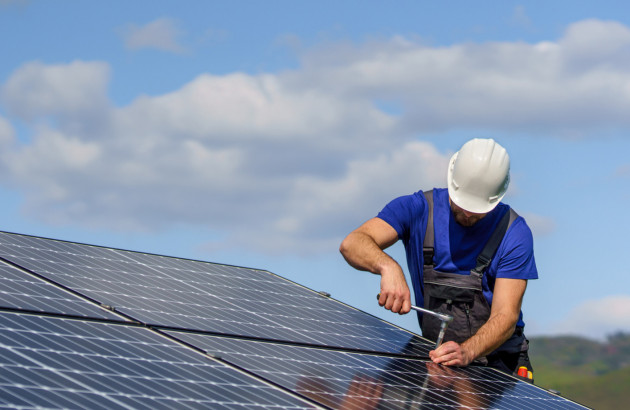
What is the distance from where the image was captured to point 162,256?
37.2ft

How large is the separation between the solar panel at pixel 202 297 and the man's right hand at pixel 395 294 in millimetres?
452

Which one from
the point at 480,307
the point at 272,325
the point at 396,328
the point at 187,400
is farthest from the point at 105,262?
the point at 187,400

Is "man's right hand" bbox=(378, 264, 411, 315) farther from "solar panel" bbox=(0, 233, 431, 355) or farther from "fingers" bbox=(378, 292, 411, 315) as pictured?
"solar panel" bbox=(0, 233, 431, 355)

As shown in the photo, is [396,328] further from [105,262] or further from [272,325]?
[105,262]

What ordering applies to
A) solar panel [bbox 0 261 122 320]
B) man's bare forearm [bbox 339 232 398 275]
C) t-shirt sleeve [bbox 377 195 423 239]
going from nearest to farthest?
solar panel [bbox 0 261 122 320] → man's bare forearm [bbox 339 232 398 275] → t-shirt sleeve [bbox 377 195 423 239]

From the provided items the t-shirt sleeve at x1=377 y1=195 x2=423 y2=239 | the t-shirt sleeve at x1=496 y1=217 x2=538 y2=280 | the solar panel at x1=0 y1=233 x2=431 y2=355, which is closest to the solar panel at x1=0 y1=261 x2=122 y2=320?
the solar panel at x1=0 y1=233 x2=431 y2=355

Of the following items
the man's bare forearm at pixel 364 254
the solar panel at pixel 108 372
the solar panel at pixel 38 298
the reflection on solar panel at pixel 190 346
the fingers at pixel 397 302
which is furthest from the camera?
the man's bare forearm at pixel 364 254

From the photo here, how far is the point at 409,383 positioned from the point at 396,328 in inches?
102

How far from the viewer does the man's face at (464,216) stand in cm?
952

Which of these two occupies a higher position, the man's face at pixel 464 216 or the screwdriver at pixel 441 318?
the man's face at pixel 464 216

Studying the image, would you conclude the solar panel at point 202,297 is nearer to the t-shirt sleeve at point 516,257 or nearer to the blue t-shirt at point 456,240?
the blue t-shirt at point 456,240

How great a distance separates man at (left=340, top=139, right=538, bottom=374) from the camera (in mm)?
9430

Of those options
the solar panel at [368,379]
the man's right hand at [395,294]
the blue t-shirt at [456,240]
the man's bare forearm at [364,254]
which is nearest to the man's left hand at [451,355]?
the solar panel at [368,379]

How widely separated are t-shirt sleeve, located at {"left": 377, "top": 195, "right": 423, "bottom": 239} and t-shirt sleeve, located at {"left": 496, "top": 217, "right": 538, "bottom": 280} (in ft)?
2.97
